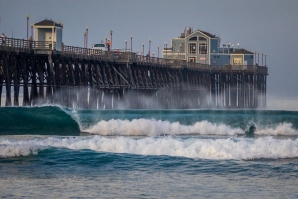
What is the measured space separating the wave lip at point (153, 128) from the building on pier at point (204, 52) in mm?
69282

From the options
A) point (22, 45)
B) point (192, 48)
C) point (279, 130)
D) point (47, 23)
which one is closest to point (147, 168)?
point (279, 130)

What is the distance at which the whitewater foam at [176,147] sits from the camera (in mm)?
28391

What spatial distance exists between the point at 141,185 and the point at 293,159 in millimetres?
7737

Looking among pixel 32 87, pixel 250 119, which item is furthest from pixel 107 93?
pixel 250 119

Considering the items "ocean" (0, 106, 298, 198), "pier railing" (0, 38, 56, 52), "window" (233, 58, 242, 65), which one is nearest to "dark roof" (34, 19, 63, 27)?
"pier railing" (0, 38, 56, 52)

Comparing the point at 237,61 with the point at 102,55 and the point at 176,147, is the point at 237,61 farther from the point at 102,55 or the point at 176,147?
the point at 176,147

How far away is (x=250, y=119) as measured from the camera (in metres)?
47.7

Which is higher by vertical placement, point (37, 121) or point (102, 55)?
point (102, 55)

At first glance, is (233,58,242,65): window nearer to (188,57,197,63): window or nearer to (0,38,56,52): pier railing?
(188,57,197,63): window

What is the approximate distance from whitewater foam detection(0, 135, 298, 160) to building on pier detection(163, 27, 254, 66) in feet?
275

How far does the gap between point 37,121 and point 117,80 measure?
1141 inches

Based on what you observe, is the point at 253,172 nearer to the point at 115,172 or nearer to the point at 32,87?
the point at 115,172

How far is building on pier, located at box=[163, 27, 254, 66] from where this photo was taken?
115 meters

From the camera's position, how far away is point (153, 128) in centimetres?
4300
